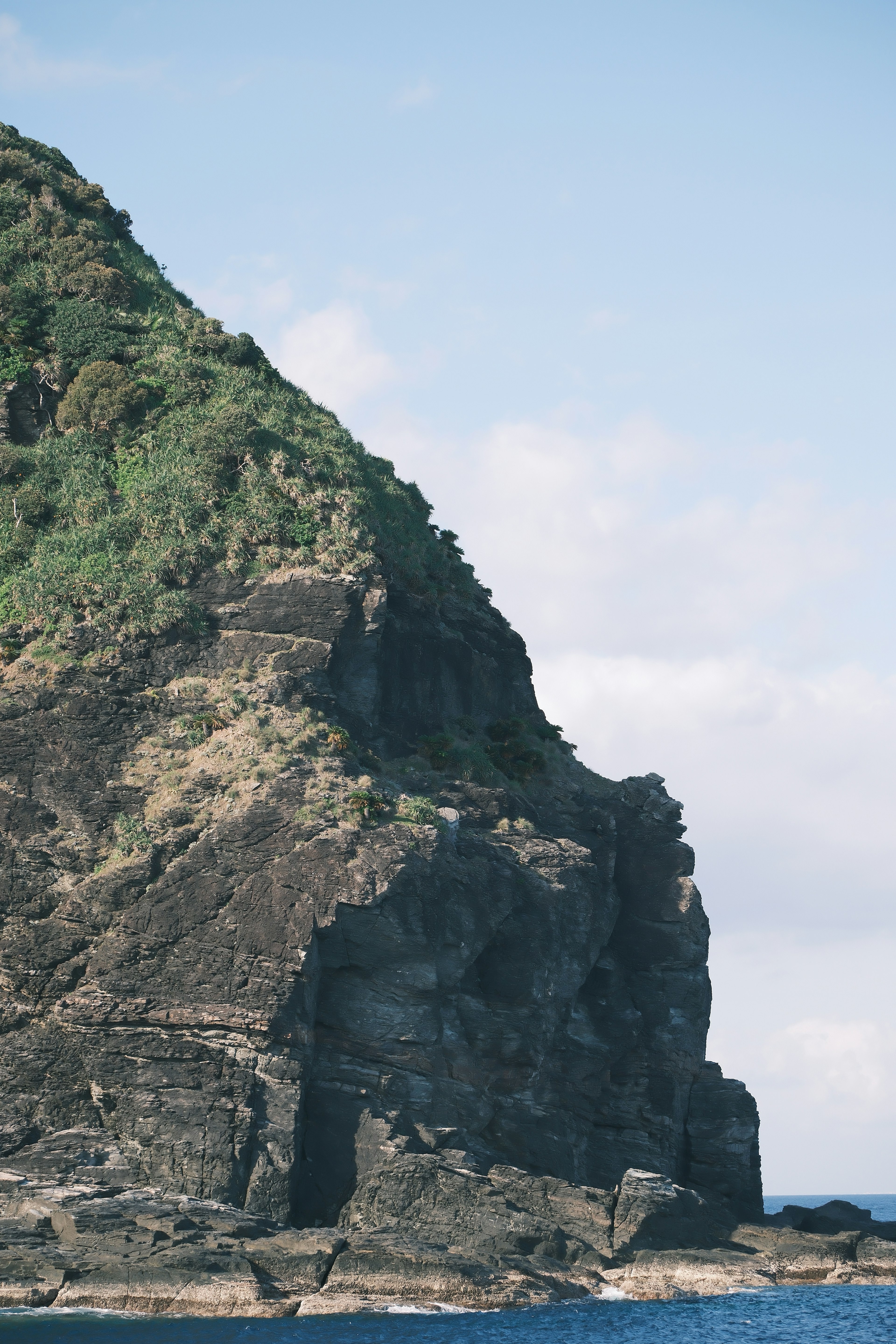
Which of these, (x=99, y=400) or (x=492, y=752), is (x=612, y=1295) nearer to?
(x=492, y=752)

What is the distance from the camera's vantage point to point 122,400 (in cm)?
6700

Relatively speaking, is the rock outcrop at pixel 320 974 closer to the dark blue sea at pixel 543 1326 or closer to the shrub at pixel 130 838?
the shrub at pixel 130 838

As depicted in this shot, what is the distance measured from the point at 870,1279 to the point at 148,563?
1840 inches

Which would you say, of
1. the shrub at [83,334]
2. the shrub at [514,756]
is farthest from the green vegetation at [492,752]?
the shrub at [83,334]

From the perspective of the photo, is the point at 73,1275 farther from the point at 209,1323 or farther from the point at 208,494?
the point at 208,494

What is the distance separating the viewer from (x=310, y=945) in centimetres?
4741

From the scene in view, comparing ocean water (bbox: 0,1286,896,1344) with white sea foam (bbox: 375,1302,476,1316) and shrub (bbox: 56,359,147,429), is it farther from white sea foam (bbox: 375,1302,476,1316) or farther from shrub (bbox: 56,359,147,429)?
shrub (bbox: 56,359,147,429)

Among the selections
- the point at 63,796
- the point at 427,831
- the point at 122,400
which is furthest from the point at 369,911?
the point at 122,400

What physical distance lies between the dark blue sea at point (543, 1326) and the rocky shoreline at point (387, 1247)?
2.42 ft

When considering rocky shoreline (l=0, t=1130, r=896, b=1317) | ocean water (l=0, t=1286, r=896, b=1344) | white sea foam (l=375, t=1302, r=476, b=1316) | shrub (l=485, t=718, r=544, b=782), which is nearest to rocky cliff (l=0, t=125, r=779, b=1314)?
rocky shoreline (l=0, t=1130, r=896, b=1317)

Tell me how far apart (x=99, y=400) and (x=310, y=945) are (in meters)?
35.5

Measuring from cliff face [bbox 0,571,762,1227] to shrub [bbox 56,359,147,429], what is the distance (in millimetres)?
13662

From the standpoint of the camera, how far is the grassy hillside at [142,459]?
5947 centimetres

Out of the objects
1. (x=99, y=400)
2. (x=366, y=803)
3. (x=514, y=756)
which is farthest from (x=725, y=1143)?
(x=99, y=400)
